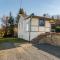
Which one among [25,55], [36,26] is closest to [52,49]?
[25,55]

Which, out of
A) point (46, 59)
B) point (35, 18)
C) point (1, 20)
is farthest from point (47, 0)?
point (1, 20)

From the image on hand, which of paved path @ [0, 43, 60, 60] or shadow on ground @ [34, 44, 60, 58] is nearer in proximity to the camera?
paved path @ [0, 43, 60, 60]

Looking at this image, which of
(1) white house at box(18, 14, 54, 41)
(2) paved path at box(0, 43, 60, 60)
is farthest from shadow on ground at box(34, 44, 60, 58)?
(1) white house at box(18, 14, 54, 41)

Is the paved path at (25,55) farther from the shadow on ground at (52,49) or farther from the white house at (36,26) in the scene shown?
the white house at (36,26)

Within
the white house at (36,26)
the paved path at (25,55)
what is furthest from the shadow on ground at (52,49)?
the white house at (36,26)

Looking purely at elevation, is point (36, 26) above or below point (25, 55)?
above

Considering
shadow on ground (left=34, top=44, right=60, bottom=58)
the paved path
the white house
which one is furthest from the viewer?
the white house

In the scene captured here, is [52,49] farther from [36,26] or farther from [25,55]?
[36,26]

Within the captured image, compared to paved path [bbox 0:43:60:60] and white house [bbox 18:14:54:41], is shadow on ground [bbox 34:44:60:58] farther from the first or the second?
white house [bbox 18:14:54:41]

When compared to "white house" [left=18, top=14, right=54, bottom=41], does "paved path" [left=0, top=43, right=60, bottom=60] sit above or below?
below

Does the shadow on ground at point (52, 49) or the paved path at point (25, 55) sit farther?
the shadow on ground at point (52, 49)

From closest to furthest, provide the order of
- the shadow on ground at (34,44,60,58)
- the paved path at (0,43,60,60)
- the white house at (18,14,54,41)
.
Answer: the paved path at (0,43,60,60), the shadow on ground at (34,44,60,58), the white house at (18,14,54,41)

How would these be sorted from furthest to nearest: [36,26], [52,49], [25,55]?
[36,26] → [52,49] → [25,55]

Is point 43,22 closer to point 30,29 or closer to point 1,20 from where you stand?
point 30,29
